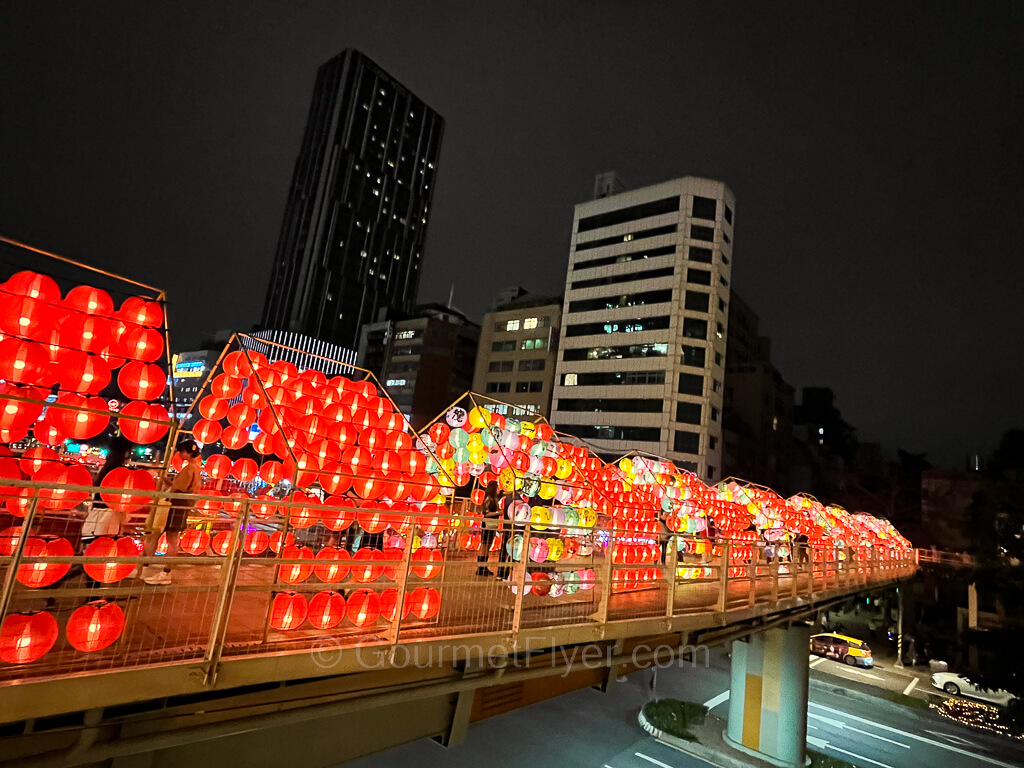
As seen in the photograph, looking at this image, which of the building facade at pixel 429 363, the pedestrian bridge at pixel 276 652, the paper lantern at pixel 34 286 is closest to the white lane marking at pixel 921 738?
the pedestrian bridge at pixel 276 652

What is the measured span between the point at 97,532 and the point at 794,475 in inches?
2409

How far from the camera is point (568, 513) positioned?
440 inches

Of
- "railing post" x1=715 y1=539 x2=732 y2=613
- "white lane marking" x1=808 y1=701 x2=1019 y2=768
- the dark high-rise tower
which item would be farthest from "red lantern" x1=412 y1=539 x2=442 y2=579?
the dark high-rise tower

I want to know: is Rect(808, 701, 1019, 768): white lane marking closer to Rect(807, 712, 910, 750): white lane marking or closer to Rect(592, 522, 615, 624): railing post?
Rect(807, 712, 910, 750): white lane marking

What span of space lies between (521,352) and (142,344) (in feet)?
147

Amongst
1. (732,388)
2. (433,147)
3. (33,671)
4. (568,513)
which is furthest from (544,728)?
(433,147)

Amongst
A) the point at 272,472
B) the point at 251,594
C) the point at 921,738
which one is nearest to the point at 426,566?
the point at 251,594

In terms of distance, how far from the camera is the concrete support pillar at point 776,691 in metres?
13.1

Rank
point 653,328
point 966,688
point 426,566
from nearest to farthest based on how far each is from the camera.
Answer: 1. point 426,566
2. point 966,688
3. point 653,328

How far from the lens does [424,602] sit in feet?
17.4

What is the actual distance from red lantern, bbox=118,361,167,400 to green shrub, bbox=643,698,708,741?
16.7 meters

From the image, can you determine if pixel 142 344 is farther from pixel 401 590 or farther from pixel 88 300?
pixel 401 590

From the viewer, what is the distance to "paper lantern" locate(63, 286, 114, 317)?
17.7 feet

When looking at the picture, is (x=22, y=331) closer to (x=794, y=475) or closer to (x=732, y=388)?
(x=732, y=388)
